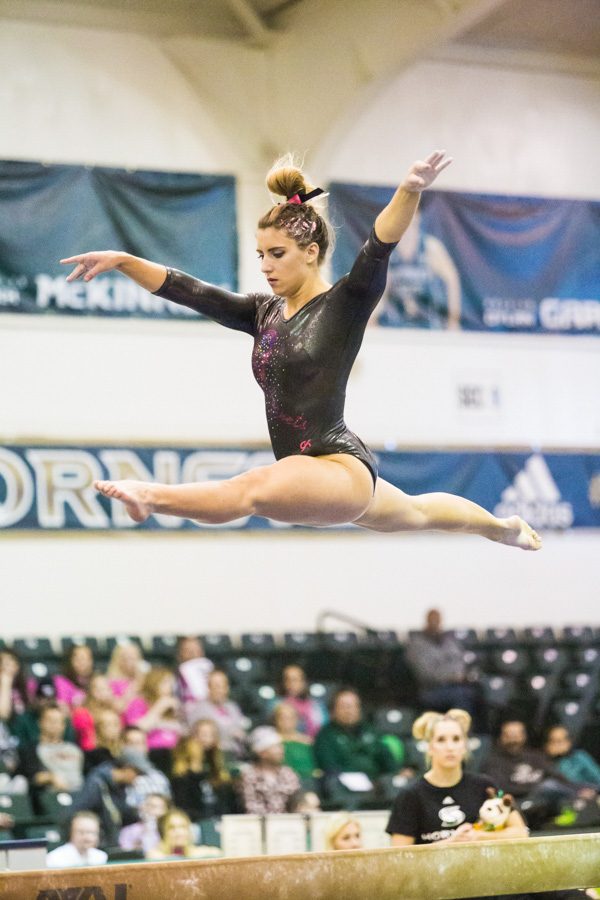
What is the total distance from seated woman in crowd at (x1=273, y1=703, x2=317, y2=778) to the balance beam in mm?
4735

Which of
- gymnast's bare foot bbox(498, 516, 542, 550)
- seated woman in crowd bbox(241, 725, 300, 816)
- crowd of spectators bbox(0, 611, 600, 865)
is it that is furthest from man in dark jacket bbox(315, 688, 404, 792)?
gymnast's bare foot bbox(498, 516, 542, 550)

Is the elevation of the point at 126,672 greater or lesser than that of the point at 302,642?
lesser

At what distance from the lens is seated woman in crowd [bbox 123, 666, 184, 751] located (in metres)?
8.73

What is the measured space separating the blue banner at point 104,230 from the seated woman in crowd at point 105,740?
3195 mm

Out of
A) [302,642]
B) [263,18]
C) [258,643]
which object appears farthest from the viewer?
[263,18]

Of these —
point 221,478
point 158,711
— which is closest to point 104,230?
point 221,478

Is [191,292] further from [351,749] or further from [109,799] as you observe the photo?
[351,749]

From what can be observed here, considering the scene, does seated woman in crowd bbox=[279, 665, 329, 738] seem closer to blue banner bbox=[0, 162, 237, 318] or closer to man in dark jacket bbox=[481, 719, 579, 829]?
man in dark jacket bbox=[481, 719, 579, 829]

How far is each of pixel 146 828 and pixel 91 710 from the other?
4.17ft

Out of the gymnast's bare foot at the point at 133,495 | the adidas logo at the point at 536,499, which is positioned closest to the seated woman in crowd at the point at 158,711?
the adidas logo at the point at 536,499

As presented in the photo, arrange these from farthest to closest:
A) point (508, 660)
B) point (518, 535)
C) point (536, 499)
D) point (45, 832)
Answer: point (536, 499), point (508, 660), point (45, 832), point (518, 535)

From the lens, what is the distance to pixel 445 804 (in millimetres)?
5062

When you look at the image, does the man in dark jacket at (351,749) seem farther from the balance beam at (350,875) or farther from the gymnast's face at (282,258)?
the gymnast's face at (282,258)

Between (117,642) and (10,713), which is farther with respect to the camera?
(117,642)
